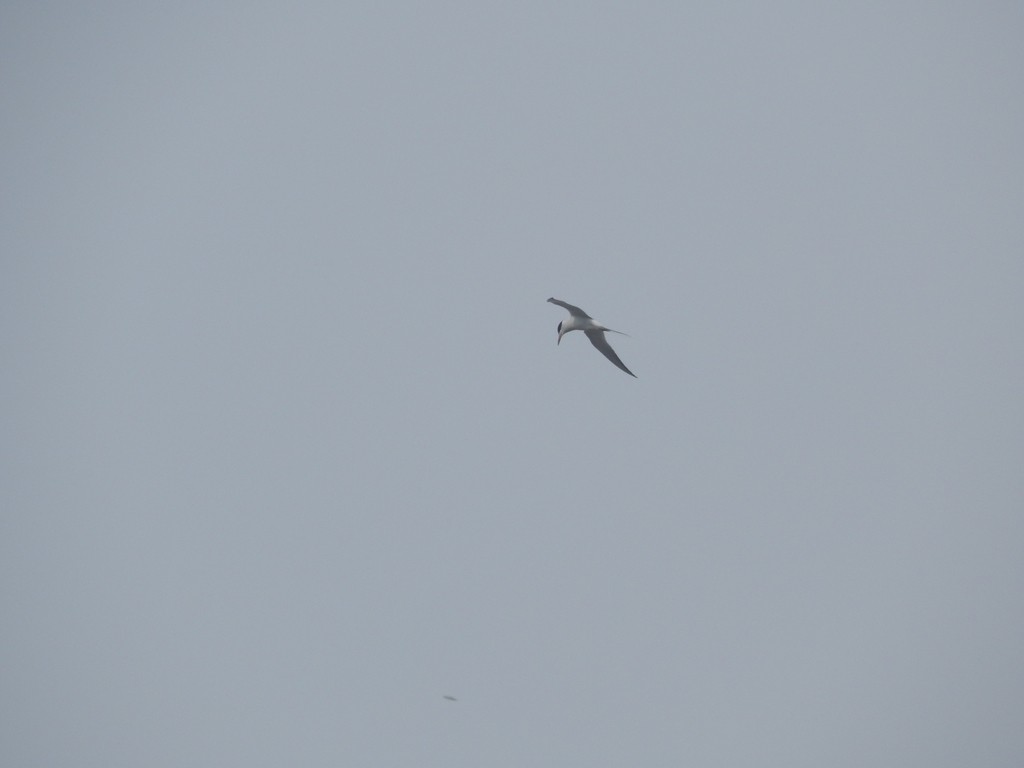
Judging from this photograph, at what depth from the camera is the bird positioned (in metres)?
29.1

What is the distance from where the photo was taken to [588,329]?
3016 cm

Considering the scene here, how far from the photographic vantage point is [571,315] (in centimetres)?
2972

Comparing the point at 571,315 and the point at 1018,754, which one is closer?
the point at 571,315

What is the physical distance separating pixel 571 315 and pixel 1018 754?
130m

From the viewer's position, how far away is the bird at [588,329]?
29.1 metres

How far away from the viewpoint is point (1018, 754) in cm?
13762

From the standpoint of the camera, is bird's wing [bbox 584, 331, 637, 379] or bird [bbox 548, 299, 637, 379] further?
bird's wing [bbox 584, 331, 637, 379]

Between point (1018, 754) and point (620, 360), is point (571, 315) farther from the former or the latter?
point (1018, 754)

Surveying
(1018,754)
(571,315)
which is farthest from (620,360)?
(1018,754)

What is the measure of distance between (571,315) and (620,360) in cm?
211

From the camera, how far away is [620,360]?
30.9m

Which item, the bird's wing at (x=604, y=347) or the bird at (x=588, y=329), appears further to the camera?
the bird's wing at (x=604, y=347)
